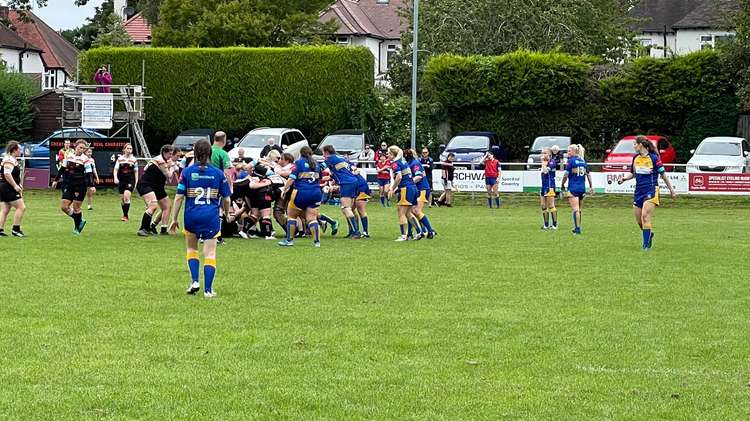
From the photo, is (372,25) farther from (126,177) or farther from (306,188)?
(306,188)

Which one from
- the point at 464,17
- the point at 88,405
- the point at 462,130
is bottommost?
the point at 88,405

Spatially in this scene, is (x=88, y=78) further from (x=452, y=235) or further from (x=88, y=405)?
(x=88, y=405)

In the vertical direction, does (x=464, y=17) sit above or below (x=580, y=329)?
above

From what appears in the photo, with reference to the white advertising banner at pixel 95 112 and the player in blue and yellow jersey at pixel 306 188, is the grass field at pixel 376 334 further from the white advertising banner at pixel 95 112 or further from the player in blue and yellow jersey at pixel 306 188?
the white advertising banner at pixel 95 112

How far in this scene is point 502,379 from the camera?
29.6ft

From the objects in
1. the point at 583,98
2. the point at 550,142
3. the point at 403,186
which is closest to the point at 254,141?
the point at 550,142

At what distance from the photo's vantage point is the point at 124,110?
4462 cm

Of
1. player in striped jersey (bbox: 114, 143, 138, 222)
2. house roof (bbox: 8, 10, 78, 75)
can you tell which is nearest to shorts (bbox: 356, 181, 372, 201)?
player in striped jersey (bbox: 114, 143, 138, 222)

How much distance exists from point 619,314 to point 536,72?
33425mm

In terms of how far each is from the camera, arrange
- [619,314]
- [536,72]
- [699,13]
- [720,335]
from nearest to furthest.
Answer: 1. [720,335]
2. [619,314]
3. [536,72]
4. [699,13]

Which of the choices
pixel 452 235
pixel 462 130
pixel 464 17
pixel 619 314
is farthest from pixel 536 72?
pixel 619 314

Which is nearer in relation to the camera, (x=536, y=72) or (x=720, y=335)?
(x=720, y=335)

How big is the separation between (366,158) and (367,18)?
57080 mm

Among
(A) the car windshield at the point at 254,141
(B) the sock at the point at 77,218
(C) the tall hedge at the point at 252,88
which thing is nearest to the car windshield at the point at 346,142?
(A) the car windshield at the point at 254,141
